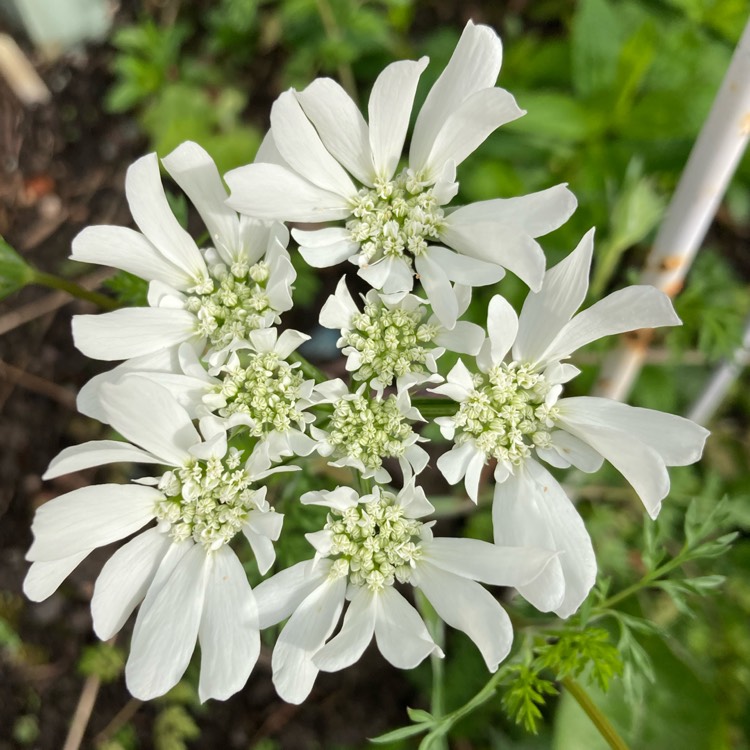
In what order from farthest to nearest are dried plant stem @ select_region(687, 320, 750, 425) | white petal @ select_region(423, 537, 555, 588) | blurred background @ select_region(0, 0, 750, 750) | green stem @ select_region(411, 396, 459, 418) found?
1. blurred background @ select_region(0, 0, 750, 750)
2. dried plant stem @ select_region(687, 320, 750, 425)
3. green stem @ select_region(411, 396, 459, 418)
4. white petal @ select_region(423, 537, 555, 588)

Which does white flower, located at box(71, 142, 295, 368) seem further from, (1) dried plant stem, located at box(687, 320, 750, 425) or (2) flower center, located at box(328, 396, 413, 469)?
(1) dried plant stem, located at box(687, 320, 750, 425)

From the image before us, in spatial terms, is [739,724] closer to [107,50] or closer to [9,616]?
[9,616]

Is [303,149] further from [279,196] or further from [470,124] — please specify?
[470,124]

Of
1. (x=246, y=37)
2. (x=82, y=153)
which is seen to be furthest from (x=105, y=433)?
(x=246, y=37)

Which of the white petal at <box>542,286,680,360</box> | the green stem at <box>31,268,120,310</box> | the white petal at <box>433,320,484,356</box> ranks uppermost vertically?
the green stem at <box>31,268,120,310</box>

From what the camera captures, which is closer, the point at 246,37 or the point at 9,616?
the point at 9,616

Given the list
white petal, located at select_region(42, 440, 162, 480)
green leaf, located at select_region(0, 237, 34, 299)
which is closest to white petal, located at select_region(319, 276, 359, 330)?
white petal, located at select_region(42, 440, 162, 480)

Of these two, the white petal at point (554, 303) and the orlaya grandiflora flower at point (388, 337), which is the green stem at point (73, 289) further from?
the white petal at point (554, 303)
